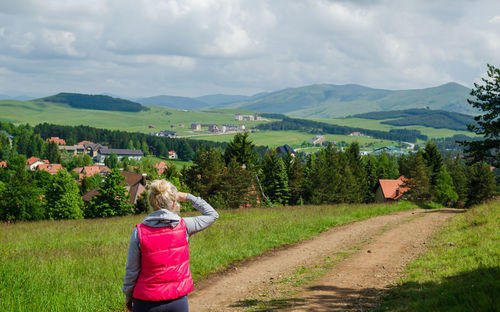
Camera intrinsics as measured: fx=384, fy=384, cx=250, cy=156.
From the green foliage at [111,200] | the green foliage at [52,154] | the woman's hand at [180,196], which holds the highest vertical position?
the woman's hand at [180,196]

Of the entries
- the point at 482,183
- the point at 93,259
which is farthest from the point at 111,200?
the point at 482,183

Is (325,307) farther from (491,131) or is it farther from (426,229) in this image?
(491,131)

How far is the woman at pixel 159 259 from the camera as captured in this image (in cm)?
428

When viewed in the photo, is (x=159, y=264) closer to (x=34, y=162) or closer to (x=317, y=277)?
(x=317, y=277)

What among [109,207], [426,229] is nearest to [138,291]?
[426,229]

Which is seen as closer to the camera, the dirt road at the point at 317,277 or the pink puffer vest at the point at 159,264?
the pink puffer vest at the point at 159,264

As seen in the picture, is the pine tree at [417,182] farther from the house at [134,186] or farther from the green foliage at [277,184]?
the house at [134,186]

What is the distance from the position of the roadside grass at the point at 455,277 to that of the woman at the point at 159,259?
168 inches

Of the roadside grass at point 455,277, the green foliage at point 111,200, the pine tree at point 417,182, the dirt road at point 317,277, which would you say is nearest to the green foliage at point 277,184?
the pine tree at point 417,182

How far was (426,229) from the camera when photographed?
56.9 ft

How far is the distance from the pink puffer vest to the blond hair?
0.24 metres

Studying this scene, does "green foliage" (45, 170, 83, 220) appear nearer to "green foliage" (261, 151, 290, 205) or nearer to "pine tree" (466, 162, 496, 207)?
"green foliage" (261, 151, 290, 205)

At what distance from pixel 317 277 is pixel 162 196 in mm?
6724

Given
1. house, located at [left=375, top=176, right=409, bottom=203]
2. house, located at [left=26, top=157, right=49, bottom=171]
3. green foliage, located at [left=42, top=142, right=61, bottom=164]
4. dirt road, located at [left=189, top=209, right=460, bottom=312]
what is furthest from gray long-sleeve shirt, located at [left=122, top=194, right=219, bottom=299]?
green foliage, located at [left=42, top=142, right=61, bottom=164]
